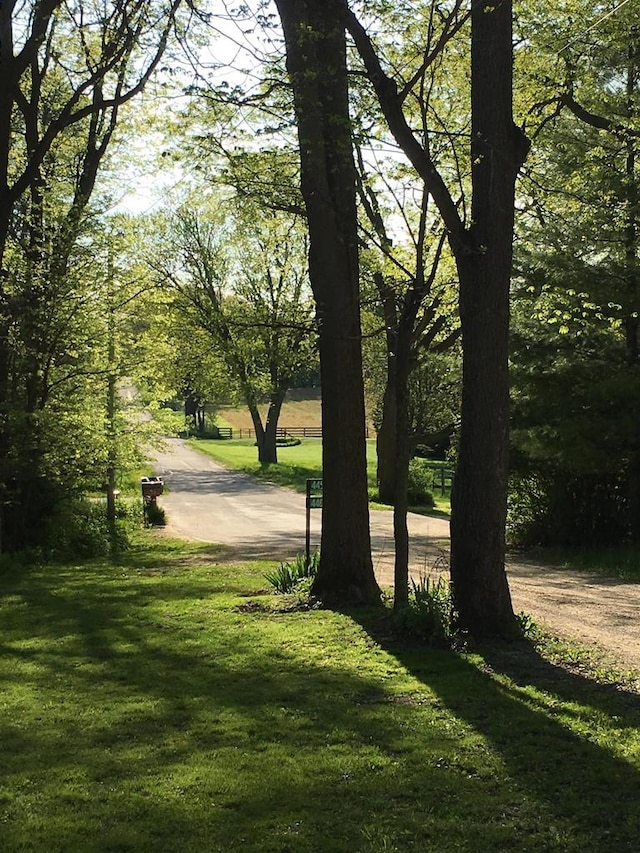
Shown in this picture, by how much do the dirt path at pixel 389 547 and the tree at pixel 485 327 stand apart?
3.87ft

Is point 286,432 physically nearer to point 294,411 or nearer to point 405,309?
point 294,411

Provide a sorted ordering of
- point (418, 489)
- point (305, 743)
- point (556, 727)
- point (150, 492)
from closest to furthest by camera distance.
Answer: point (305, 743), point (556, 727), point (150, 492), point (418, 489)

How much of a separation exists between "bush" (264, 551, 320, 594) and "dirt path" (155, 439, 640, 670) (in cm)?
125

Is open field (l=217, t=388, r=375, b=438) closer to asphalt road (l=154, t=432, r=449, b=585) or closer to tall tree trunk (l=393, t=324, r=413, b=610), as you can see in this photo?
asphalt road (l=154, t=432, r=449, b=585)

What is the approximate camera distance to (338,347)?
9.28 meters

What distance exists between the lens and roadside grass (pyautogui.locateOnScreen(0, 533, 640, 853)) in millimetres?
3635

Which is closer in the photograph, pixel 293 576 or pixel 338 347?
pixel 338 347

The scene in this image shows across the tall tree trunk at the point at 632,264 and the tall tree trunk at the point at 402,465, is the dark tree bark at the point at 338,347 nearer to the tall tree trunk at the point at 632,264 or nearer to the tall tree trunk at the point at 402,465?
the tall tree trunk at the point at 402,465

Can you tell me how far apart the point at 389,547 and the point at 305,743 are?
1149 centimetres

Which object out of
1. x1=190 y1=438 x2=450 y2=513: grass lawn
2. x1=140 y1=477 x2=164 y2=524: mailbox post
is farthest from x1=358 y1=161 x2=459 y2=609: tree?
x1=190 y1=438 x2=450 y2=513: grass lawn

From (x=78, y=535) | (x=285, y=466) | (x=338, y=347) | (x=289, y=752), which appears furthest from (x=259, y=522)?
(x=285, y=466)

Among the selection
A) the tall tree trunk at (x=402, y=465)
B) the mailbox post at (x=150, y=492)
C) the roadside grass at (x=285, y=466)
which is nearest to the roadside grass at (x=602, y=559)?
the tall tree trunk at (x=402, y=465)

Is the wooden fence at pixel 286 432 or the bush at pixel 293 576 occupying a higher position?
the wooden fence at pixel 286 432

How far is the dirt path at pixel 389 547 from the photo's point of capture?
8445 millimetres
